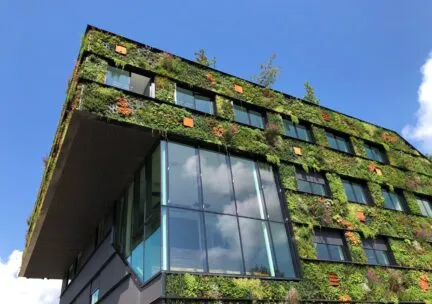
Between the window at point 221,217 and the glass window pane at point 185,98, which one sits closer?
the window at point 221,217

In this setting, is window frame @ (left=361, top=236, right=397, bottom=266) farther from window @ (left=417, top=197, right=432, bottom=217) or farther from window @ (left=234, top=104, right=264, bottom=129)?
window @ (left=234, top=104, right=264, bottom=129)

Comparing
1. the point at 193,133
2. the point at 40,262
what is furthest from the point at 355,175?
the point at 40,262

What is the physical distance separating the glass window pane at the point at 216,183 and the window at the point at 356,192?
24.1 ft

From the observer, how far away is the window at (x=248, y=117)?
1669cm

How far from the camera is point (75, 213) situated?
1767 centimetres

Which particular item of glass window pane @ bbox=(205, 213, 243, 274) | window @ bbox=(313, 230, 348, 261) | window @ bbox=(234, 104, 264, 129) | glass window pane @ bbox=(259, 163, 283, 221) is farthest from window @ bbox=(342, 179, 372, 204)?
glass window pane @ bbox=(205, 213, 243, 274)

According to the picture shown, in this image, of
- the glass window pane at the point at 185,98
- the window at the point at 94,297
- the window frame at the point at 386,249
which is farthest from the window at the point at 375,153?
the window at the point at 94,297

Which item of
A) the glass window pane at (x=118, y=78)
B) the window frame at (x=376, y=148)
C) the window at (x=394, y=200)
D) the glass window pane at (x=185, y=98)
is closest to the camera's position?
the glass window pane at (x=118, y=78)

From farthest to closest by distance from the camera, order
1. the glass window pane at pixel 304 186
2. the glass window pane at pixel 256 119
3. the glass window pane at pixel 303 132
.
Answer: the glass window pane at pixel 303 132
the glass window pane at pixel 256 119
the glass window pane at pixel 304 186

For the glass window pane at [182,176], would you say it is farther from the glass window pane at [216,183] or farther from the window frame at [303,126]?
the window frame at [303,126]

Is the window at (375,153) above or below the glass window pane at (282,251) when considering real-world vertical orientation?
above

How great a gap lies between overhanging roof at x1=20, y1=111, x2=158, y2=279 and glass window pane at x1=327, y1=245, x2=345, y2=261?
864 cm

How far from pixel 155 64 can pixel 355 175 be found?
37.6 feet

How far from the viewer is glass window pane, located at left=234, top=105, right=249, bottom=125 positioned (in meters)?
16.6
